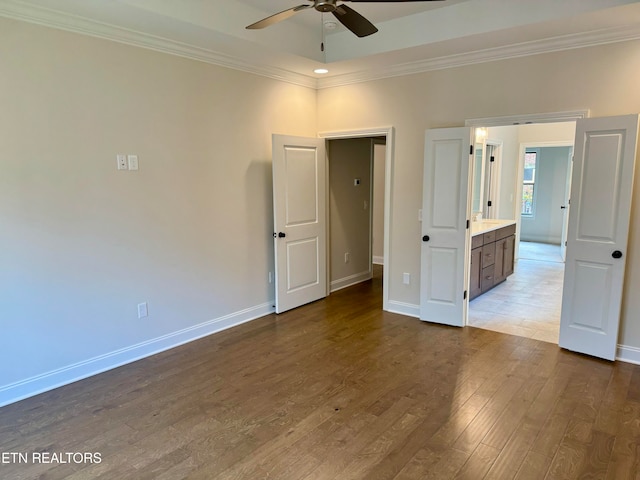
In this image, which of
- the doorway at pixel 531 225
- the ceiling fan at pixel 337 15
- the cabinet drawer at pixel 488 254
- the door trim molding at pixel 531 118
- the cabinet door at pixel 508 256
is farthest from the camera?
the cabinet door at pixel 508 256

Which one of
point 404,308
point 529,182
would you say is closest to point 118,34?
point 404,308

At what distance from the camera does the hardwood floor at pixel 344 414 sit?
2.21 metres

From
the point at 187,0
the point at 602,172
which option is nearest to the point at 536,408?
the point at 602,172

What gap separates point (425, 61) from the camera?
4.11 metres

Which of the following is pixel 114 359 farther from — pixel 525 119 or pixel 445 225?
pixel 525 119

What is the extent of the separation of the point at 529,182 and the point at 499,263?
500 cm

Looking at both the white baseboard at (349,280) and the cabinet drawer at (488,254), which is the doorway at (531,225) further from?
the white baseboard at (349,280)

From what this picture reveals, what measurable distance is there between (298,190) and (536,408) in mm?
3114

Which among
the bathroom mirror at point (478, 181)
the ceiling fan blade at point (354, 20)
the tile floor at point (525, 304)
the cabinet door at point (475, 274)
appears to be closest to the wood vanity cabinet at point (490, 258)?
the cabinet door at point (475, 274)

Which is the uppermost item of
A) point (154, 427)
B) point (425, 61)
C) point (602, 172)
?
point (425, 61)

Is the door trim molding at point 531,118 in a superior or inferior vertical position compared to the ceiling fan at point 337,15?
inferior

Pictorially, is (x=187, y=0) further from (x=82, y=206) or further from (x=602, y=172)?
(x=602, y=172)

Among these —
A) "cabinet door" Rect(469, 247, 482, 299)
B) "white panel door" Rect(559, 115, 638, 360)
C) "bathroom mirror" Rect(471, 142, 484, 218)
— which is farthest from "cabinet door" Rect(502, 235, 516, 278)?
"white panel door" Rect(559, 115, 638, 360)

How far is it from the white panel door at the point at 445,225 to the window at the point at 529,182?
260 inches
